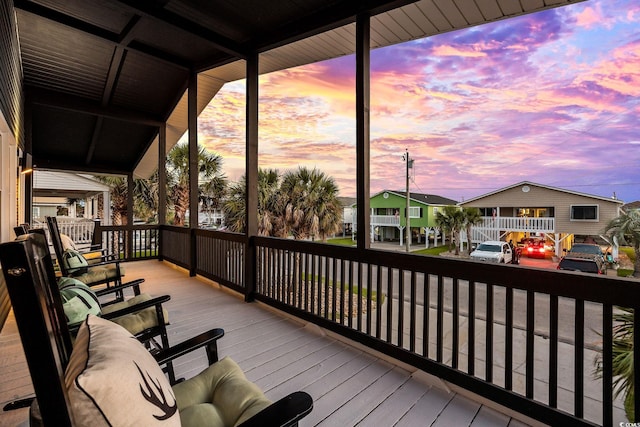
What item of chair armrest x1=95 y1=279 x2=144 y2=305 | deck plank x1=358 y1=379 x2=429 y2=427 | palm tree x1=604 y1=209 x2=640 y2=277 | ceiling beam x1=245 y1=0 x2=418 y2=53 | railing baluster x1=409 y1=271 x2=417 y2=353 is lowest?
deck plank x1=358 y1=379 x2=429 y2=427

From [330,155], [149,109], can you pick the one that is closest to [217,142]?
[330,155]

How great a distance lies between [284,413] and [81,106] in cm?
677

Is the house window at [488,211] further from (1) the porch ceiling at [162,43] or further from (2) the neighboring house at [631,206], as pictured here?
(1) the porch ceiling at [162,43]

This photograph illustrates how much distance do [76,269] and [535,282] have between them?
3.76 metres

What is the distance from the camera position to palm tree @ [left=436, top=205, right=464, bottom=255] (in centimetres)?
430

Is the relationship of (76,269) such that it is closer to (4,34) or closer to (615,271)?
(4,34)

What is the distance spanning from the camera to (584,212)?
9.80ft

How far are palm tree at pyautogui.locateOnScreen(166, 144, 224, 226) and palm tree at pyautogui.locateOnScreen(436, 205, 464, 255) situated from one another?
1090cm

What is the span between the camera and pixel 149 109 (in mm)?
6406

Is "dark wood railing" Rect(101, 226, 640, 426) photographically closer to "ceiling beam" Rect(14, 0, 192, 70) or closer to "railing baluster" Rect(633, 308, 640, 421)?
"railing baluster" Rect(633, 308, 640, 421)

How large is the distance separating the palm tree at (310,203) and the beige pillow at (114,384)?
32.2 feet

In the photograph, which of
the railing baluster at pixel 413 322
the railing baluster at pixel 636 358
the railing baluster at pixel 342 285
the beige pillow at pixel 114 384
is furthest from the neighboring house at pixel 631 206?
the beige pillow at pixel 114 384

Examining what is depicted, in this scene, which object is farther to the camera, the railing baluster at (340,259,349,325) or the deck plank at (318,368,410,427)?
the railing baluster at (340,259,349,325)

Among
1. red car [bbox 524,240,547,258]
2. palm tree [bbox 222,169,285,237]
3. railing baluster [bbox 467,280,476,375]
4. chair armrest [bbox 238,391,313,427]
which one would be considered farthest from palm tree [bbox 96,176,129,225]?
chair armrest [bbox 238,391,313,427]
